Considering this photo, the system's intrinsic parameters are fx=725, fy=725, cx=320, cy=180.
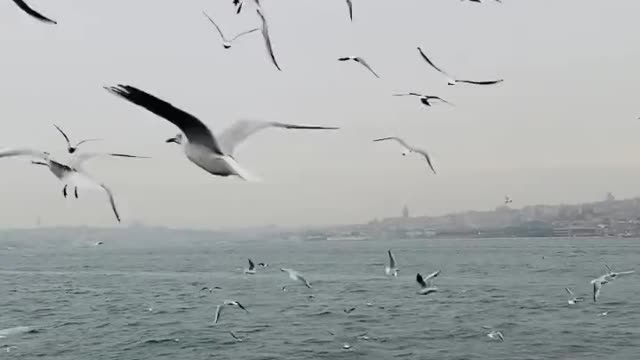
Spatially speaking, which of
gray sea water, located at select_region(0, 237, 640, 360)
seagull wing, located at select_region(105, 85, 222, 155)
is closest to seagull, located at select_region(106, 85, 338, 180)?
seagull wing, located at select_region(105, 85, 222, 155)

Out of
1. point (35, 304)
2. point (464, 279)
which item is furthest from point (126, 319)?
point (464, 279)

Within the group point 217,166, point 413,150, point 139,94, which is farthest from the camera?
point 413,150

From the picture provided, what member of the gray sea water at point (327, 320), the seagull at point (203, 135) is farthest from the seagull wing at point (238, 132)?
the gray sea water at point (327, 320)

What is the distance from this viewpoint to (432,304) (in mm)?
45969

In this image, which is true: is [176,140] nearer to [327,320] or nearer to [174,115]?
[174,115]

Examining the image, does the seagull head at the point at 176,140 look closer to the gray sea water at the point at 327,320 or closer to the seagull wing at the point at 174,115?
the seagull wing at the point at 174,115

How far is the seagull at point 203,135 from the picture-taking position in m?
3.17

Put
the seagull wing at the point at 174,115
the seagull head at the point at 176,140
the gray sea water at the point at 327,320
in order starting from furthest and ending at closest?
the gray sea water at the point at 327,320
the seagull head at the point at 176,140
the seagull wing at the point at 174,115

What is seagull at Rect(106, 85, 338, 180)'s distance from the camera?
3166 mm

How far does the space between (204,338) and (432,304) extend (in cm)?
1713

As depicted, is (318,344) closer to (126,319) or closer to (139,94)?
(126,319)

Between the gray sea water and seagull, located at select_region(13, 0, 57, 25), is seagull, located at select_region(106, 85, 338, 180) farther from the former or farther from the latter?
the gray sea water

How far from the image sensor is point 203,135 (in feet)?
11.8


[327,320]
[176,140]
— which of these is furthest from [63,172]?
[327,320]
